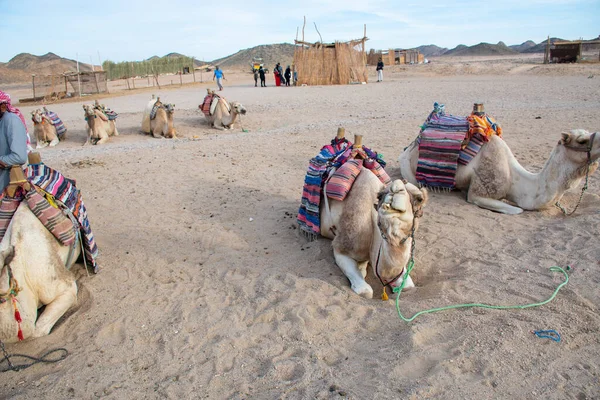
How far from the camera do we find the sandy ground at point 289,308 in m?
2.88

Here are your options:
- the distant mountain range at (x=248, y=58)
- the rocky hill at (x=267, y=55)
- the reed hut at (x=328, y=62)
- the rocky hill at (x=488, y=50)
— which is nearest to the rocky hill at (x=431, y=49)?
the distant mountain range at (x=248, y=58)

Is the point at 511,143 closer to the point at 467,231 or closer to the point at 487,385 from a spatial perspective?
the point at 467,231

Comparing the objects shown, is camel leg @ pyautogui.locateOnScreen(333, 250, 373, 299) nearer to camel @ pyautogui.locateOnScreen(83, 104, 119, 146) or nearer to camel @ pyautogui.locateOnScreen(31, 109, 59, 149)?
camel @ pyautogui.locateOnScreen(83, 104, 119, 146)

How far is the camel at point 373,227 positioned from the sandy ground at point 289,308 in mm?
189

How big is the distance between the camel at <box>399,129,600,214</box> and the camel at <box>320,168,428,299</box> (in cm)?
216

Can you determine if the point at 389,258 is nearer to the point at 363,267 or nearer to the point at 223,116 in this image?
the point at 363,267

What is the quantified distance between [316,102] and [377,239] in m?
14.3

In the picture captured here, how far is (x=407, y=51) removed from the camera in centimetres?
4916

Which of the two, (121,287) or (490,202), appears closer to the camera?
(121,287)

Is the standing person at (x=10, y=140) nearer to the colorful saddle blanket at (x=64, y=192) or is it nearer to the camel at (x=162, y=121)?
the colorful saddle blanket at (x=64, y=192)

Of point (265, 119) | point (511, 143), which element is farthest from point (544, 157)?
point (265, 119)

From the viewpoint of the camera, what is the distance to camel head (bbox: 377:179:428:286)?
316 cm

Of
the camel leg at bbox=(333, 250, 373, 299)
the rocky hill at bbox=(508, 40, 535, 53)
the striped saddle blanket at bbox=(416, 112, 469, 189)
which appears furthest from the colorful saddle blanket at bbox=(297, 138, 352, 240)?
the rocky hill at bbox=(508, 40, 535, 53)

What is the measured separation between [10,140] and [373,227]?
333 centimetres
